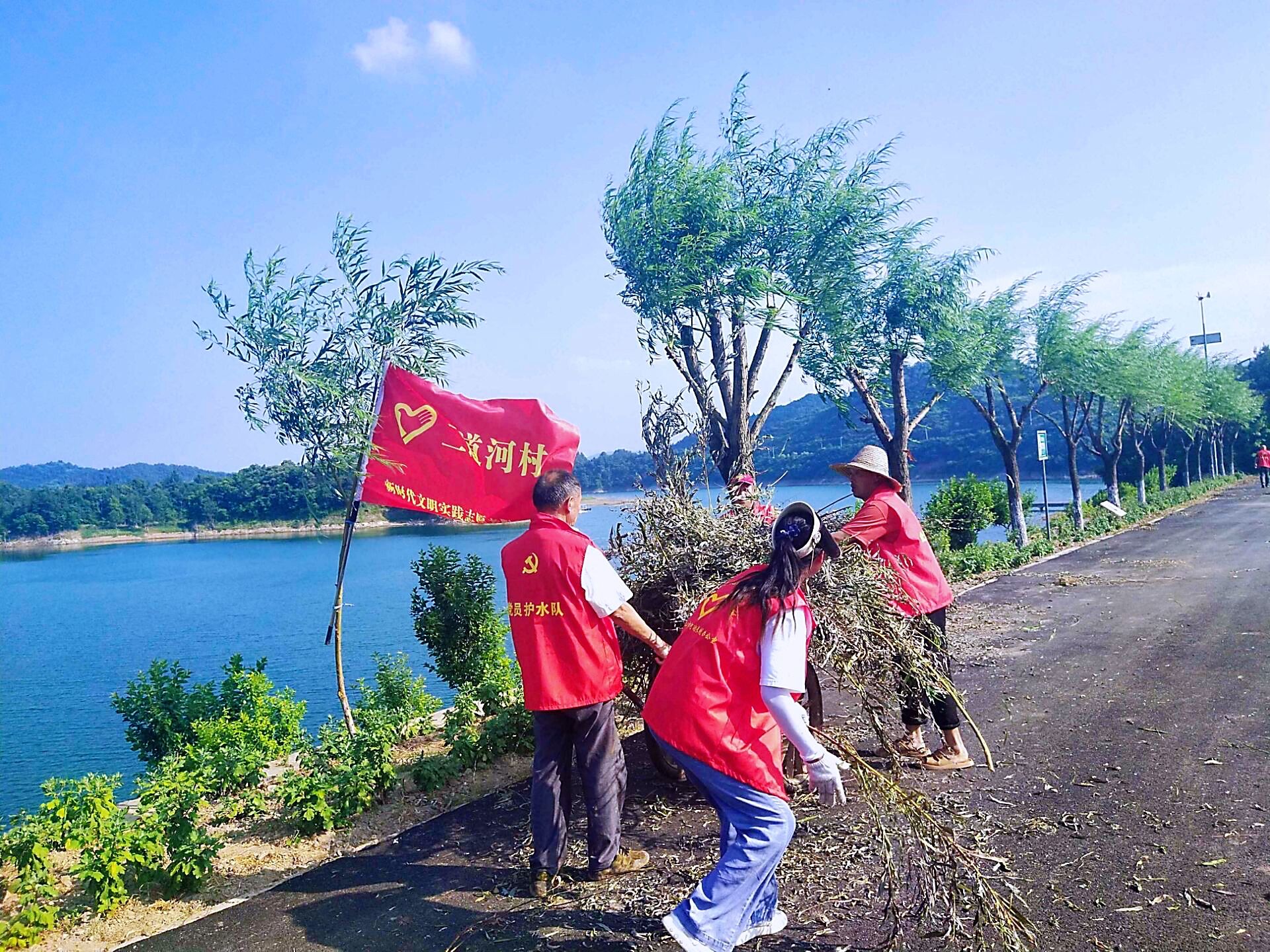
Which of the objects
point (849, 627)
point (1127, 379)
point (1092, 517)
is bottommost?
point (1092, 517)

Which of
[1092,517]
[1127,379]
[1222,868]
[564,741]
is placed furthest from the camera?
[1092,517]

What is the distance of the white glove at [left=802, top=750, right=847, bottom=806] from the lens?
276 cm

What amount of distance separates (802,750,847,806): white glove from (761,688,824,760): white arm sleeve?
2cm

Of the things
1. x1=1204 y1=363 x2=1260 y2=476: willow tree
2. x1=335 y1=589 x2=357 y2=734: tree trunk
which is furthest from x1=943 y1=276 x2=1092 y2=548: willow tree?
x1=1204 y1=363 x2=1260 y2=476: willow tree

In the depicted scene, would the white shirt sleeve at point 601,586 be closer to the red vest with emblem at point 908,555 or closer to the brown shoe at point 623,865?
the brown shoe at point 623,865

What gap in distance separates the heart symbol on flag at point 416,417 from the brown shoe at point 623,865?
120 inches

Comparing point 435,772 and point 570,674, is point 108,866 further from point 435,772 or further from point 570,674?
point 570,674

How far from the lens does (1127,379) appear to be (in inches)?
854

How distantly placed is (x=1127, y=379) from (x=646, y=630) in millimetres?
22068

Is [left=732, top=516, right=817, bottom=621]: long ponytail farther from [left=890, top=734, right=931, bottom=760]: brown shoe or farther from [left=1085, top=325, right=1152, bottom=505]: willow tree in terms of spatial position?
[left=1085, top=325, right=1152, bottom=505]: willow tree

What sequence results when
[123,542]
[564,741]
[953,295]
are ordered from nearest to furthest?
[564,741] → [953,295] → [123,542]

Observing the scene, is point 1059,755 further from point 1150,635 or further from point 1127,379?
point 1127,379

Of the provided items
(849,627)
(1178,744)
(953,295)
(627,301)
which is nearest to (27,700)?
(627,301)

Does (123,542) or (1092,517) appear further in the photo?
(123,542)
